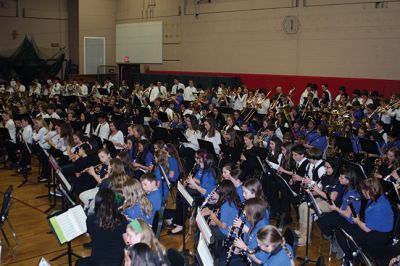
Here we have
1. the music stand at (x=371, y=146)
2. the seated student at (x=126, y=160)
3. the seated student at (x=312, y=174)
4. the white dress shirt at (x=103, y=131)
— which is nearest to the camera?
the seated student at (x=312, y=174)

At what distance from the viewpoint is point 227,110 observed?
16.2m

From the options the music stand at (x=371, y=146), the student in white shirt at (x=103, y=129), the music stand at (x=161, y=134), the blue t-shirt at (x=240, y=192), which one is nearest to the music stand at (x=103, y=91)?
the student in white shirt at (x=103, y=129)

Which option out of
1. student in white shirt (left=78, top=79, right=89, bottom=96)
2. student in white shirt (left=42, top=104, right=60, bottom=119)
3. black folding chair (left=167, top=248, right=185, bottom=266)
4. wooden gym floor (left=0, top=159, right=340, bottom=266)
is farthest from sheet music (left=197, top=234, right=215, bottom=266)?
student in white shirt (left=78, top=79, right=89, bottom=96)

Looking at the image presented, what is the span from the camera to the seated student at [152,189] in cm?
699

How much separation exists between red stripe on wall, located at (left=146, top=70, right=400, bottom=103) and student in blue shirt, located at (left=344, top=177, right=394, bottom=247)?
1224 centimetres

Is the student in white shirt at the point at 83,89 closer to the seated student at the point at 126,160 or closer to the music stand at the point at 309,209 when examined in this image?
the seated student at the point at 126,160

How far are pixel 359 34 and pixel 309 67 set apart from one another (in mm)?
2557

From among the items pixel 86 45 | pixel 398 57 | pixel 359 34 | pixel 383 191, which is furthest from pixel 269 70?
pixel 383 191

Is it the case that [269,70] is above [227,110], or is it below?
above

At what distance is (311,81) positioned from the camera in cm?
2027

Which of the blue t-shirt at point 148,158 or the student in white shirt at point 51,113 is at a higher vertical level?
the student in white shirt at point 51,113

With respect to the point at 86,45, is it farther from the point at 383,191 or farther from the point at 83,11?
the point at 383,191

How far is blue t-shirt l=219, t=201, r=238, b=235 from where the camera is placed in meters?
6.41

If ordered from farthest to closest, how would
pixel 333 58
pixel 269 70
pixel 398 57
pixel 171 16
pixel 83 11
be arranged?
pixel 83 11, pixel 171 16, pixel 269 70, pixel 333 58, pixel 398 57
